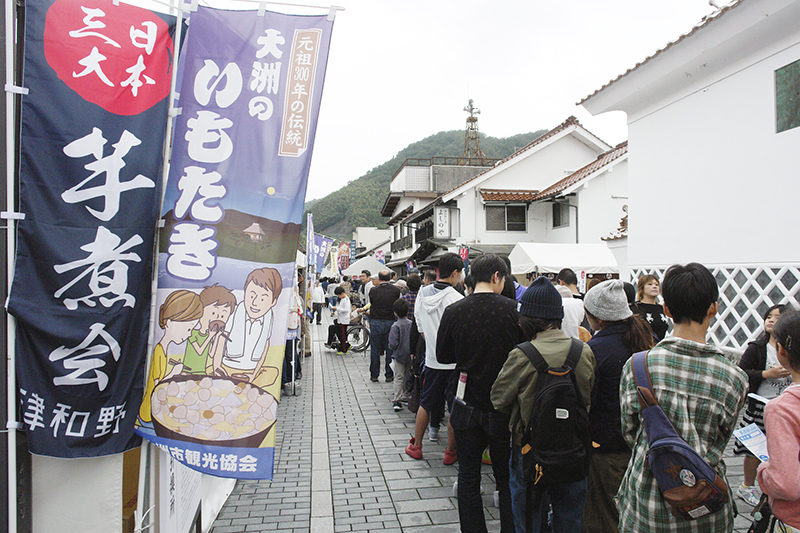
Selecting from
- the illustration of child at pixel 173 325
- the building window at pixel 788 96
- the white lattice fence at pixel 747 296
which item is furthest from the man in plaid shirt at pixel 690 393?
the building window at pixel 788 96

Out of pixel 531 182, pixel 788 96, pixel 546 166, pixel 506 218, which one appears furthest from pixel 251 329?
pixel 546 166

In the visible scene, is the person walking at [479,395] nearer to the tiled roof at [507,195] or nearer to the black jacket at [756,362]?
the black jacket at [756,362]

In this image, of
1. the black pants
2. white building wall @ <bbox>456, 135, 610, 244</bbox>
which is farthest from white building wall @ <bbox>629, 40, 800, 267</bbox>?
white building wall @ <bbox>456, 135, 610, 244</bbox>

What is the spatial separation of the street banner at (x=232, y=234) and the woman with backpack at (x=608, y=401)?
1.84 m

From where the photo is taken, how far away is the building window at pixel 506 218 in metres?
23.9

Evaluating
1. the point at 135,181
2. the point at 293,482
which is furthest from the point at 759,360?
the point at 135,181

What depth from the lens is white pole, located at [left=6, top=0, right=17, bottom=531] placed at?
232 cm

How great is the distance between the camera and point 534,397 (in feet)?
8.77

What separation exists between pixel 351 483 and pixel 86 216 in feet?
11.0

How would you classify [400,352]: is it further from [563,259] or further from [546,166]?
[546,166]

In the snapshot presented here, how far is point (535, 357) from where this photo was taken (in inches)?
106

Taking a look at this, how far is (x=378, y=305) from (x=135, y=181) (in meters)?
6.31

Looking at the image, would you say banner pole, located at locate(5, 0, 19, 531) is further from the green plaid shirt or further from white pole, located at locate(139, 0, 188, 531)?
the green plaid shirt

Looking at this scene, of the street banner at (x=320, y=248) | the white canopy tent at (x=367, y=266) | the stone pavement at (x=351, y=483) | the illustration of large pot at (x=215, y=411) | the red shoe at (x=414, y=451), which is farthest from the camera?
the white canopy tent at (x=367, y=266)
